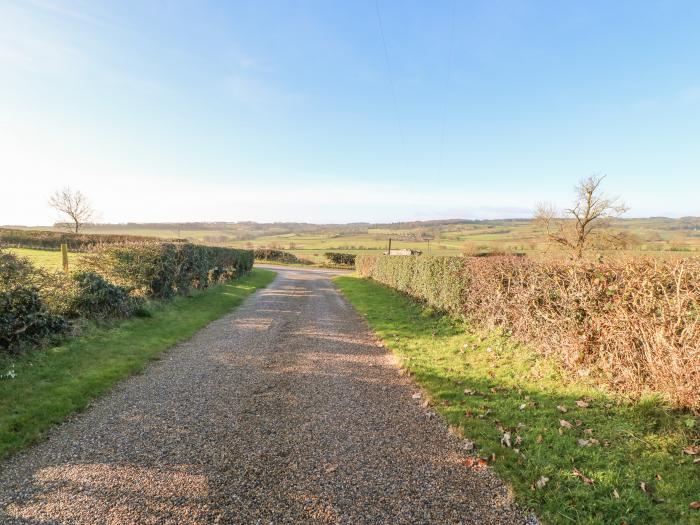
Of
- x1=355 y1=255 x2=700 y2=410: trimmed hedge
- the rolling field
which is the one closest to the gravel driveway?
x1=355 y1=255 x2=700 y2=410: trimmed hedge

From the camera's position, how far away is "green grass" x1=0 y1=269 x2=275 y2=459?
493 cm

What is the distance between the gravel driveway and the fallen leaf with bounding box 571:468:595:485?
92cm

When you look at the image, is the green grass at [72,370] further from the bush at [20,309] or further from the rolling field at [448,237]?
the rolling field at [448,237]

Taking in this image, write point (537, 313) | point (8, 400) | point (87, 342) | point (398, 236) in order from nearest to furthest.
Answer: point (8, 400) < point (537, 313) < point (87, 342) < point (398, 236)

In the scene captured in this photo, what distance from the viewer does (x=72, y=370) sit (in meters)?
6.85

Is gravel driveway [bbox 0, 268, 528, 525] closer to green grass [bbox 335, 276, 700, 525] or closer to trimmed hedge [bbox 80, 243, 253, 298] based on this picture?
green grass [bbox 335, 276, 700, 525]

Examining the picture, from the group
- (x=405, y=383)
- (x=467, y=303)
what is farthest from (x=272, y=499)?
(x=467, y=303)

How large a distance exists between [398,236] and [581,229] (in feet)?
140

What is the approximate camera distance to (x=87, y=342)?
8531mm

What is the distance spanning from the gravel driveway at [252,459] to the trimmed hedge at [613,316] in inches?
124

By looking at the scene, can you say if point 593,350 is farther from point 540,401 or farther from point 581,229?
point 581,229

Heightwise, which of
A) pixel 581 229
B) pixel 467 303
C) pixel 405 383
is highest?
pixel 581 229

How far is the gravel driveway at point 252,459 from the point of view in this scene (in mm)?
3451

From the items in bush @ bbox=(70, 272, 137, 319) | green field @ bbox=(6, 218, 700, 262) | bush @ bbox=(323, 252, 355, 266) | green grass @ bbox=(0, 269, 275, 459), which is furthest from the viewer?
bush @ bbox=(323, 252, 355, 266)
